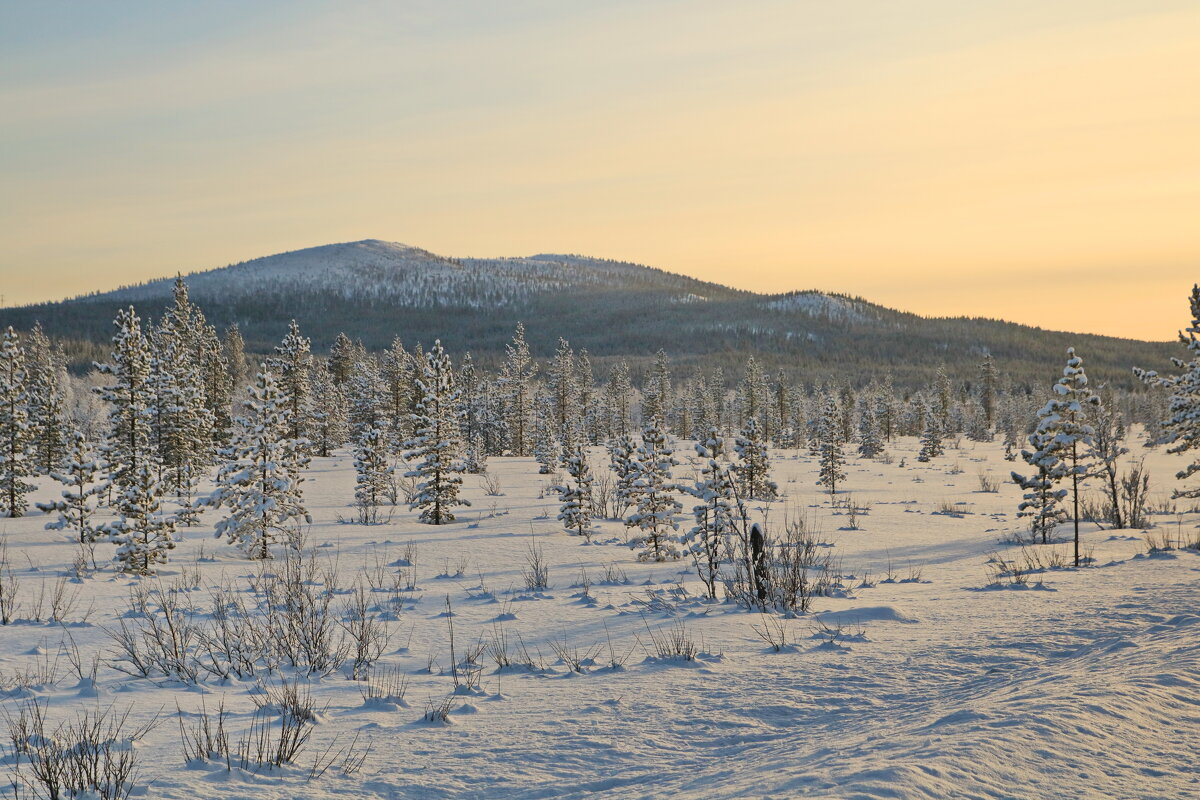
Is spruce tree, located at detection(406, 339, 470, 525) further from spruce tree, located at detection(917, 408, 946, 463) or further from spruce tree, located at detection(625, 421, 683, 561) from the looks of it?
spruce tree, located at detection(917, 408, 946, 463)

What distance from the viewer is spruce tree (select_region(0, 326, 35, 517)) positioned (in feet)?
77.0

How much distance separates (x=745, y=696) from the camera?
17.1ft

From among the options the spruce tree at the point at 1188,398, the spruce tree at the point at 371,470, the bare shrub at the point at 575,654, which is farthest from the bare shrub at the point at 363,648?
the spruce tree at the point at 1188,398

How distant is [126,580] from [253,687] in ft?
25.1

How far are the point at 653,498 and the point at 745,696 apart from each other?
10196 millimetres

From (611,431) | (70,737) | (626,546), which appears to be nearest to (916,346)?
(611,431)

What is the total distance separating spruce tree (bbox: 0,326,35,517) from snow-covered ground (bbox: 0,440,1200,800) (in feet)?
52.2

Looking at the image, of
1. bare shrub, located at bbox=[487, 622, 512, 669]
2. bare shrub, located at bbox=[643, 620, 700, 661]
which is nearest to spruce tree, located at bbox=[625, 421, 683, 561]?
bare shrub, located at bbox=[487, 622, 512, 669]

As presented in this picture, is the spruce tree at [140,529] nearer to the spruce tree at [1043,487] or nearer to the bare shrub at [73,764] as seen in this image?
the bare shrub at [73,764]

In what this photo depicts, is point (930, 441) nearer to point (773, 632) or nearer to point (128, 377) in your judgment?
point (128, 377)

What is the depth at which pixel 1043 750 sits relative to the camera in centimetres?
363

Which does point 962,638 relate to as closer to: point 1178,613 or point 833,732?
point 1178,613

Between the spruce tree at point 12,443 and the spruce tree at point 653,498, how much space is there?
66.6ft

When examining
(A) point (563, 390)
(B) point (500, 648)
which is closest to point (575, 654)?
(B) point (500, 648)
